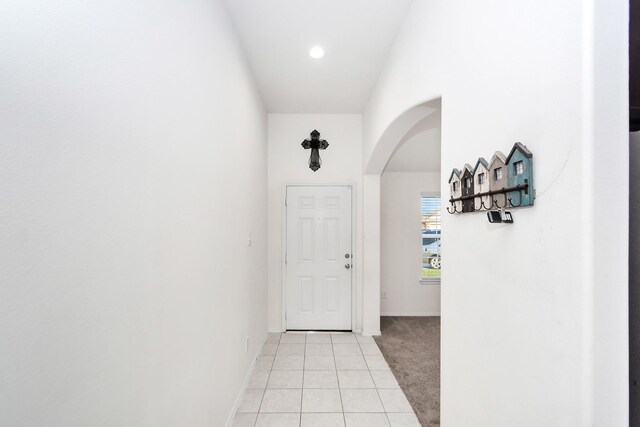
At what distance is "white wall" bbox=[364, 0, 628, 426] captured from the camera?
27.8 inches

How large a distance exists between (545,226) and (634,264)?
21cm

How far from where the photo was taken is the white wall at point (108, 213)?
64 cm

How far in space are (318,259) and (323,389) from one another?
5.58ft

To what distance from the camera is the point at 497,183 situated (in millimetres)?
1029

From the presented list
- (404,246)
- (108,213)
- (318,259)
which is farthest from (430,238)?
(108,213)

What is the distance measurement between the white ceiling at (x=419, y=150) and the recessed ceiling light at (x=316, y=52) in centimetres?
132

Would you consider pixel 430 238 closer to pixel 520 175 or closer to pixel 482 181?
pixel 482 181

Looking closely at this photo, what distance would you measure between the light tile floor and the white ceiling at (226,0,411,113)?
281cm

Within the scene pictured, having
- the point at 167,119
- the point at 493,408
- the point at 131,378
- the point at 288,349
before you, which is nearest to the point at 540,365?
the point at 493,408

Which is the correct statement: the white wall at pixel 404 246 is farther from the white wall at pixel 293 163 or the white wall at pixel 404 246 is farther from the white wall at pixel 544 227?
the white wall at pixel 544 227

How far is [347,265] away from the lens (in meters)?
4.08

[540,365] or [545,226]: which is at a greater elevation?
[545,226]

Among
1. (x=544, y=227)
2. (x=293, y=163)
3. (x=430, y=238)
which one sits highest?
(x=293, y=163)

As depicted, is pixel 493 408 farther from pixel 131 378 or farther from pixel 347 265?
pixel 347 265
